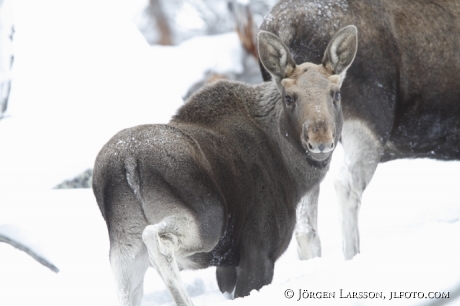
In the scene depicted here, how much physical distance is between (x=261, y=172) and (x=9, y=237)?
11.0ft

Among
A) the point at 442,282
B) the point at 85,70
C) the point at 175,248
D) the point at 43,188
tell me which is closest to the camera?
the point at 442,282

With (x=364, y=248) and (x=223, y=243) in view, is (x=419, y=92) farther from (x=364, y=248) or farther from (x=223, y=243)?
(x=223, y=243)

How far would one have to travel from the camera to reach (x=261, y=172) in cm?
544

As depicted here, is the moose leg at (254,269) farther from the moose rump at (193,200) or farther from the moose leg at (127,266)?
the moose leg at (127,266)

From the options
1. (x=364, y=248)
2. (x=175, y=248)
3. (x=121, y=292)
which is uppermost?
(x=175, y=248)

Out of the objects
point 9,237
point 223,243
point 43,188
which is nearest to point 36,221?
point 9,237

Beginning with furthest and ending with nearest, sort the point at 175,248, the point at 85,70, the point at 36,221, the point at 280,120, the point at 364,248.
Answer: the point at 85,70, the point at 36,221, the point at 364,248, the point at 280,120, the point at 175,248

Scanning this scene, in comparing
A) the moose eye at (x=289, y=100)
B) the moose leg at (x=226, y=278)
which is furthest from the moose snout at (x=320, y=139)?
the moose leg at (x=226, y=278)

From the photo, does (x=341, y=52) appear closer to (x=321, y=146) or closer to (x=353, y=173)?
(x=321, y=146)

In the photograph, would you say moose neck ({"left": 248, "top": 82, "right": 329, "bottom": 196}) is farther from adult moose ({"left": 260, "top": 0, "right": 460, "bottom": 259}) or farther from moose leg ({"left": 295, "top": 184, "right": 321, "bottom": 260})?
moose leg ({"left": 295, "top": 184, "right": 321, "bottom": 260})

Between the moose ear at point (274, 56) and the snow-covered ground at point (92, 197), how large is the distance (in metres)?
1.60

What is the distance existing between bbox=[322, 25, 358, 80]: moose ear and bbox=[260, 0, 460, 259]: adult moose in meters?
0.67

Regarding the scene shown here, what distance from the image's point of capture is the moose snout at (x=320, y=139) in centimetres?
505

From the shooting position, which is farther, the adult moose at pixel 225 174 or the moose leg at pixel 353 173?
the moose leg at pixel 353 173
